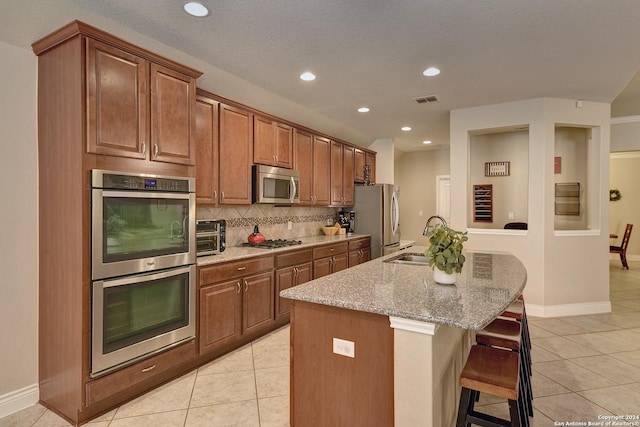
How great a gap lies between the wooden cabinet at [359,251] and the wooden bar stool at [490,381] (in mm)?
3216

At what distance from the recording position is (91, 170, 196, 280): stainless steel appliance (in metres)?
2.12

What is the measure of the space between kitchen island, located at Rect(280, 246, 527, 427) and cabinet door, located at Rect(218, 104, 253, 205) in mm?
1842

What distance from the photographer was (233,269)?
3.09 meters

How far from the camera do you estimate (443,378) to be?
1.69 m

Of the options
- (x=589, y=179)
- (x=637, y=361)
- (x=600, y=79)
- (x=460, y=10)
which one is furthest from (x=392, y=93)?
(x=637, y=361)

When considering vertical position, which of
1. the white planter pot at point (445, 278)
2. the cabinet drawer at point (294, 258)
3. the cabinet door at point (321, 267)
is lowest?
the cabinet door at point (321, 267)

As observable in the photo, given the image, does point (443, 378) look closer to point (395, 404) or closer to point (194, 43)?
point (395, 404)

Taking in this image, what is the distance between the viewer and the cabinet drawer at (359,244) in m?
5.05

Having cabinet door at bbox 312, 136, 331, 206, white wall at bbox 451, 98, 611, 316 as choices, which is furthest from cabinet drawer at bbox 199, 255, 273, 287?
white wall at bbox 451, 98, 611, 316

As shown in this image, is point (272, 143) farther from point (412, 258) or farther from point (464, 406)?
point (464, 406)

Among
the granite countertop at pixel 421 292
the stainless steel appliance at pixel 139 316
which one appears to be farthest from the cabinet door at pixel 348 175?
the stainless steel appliance at pixel 139 316

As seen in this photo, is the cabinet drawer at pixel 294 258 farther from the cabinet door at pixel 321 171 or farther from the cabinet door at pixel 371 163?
the cabinet door at pixel 371 163

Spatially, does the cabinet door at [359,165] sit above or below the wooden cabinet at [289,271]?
above

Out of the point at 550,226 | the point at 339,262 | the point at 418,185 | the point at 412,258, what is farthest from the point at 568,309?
the point at 418,185
